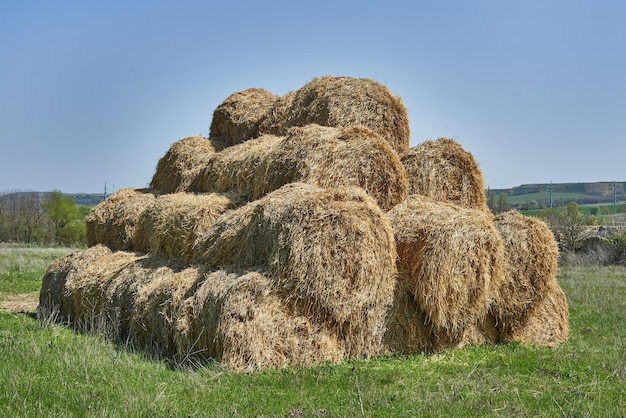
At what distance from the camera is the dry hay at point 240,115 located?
13.1 meters

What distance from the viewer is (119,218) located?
12.4 meters

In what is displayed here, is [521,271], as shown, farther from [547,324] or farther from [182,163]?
[182,163]

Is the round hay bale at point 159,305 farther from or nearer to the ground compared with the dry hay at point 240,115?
nearer to the ground

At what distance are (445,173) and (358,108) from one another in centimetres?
186

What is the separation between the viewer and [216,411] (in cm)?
590

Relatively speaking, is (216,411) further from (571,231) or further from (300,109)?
(571,231)

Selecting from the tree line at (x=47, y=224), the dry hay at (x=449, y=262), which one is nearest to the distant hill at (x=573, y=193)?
the tree line at (x=47, y=224)

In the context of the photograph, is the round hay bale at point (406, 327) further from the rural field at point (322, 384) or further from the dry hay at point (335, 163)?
the dry hay at point (335, 163)

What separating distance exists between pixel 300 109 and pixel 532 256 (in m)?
4.85

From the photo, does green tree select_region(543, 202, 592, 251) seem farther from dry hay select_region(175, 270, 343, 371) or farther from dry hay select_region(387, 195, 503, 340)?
dry hay select_region(175, 270, 343, 371)

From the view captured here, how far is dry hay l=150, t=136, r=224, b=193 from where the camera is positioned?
12395mm

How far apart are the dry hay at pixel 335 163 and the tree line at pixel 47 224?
39.7m

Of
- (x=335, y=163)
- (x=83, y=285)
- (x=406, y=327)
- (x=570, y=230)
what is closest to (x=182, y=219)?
(x=335, y=163)

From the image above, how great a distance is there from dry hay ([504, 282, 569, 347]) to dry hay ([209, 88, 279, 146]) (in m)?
6.24
